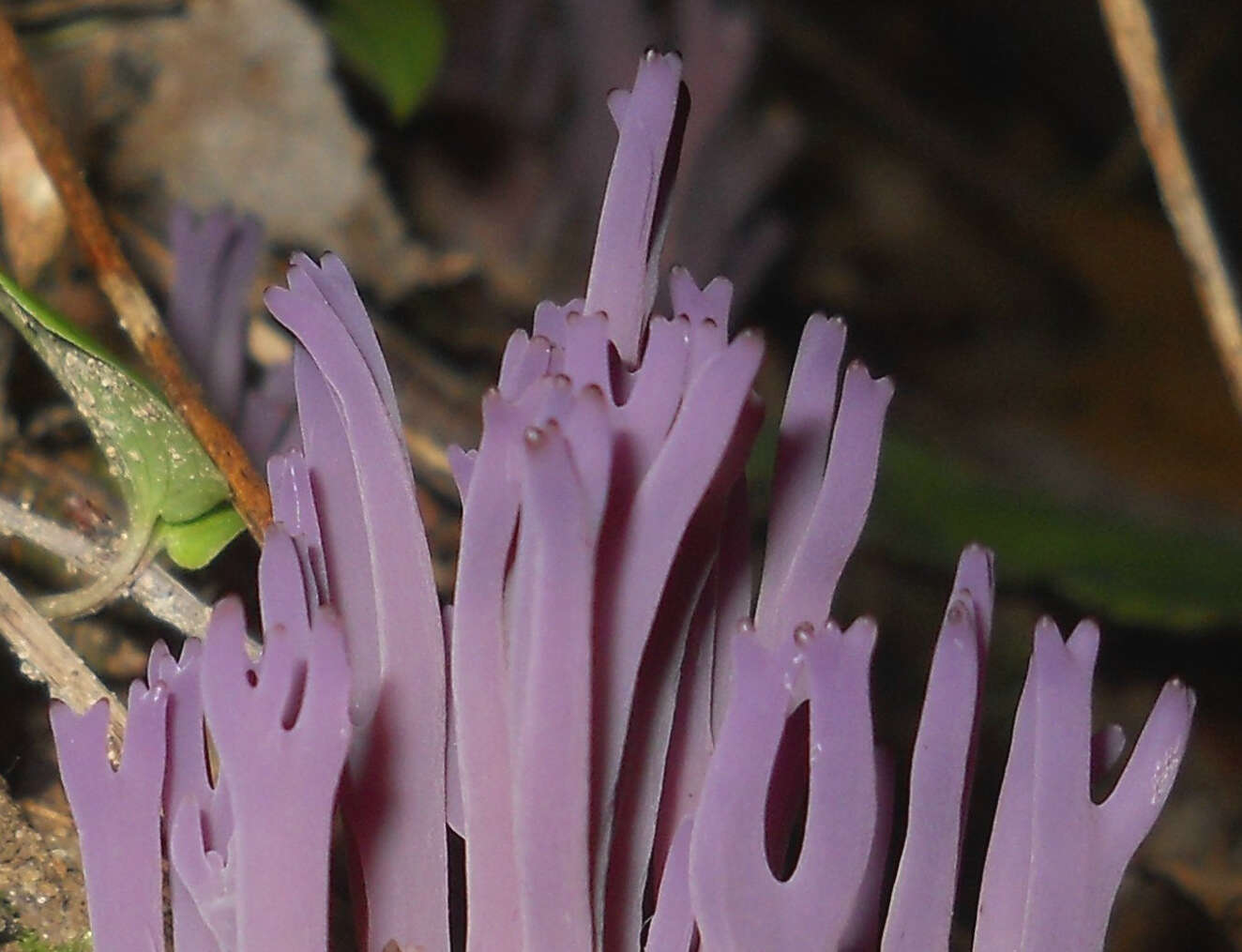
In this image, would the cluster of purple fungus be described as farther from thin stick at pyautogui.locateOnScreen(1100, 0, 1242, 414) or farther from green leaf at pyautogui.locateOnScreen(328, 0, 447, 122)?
green leaf at pyautogui.locateOnScreen(328, 0, 447, 122)

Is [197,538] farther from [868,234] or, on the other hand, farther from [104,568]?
[868,234]

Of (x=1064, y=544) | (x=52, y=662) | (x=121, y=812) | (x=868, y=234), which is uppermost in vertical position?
(x=868, y=234)

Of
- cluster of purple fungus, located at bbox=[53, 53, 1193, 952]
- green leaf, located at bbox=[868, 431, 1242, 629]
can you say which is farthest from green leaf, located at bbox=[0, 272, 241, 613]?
green leaf, located at bbox=[868, 431, 1242, 629]

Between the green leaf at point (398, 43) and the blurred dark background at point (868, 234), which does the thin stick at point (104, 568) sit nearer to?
the blurred dark background at point (868, 234)

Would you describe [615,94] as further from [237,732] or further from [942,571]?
[942,571]

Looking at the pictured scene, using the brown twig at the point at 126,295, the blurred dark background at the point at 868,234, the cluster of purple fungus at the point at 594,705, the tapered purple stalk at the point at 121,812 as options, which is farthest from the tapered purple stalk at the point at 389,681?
the blurred dark background at the point at 868,234

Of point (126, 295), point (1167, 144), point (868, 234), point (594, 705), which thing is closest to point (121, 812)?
point (594, 705)
